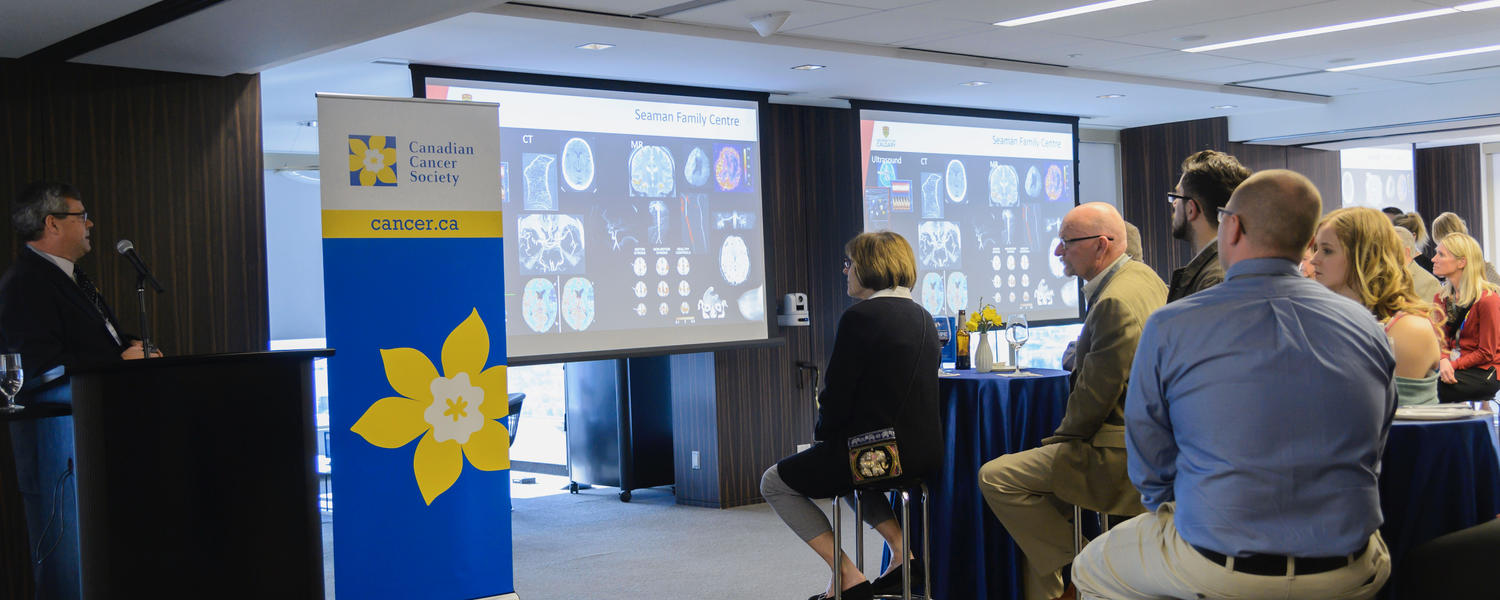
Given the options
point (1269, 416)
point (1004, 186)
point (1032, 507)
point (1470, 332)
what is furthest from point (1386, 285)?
point (1004, 186)

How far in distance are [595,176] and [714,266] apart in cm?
88

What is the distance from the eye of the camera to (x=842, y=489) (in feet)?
12.3

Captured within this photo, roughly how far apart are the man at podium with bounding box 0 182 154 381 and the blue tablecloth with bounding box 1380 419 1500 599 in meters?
3.85

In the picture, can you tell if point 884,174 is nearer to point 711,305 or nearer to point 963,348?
point 711,305

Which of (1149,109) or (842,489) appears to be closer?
(842,489)

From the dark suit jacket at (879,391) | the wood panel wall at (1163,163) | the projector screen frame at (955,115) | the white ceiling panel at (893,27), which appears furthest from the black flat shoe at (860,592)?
the wood panel wall at (1163,163)

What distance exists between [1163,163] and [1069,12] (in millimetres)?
4359

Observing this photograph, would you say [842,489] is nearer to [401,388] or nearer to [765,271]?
[401,388]

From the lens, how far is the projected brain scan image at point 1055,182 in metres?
8.21

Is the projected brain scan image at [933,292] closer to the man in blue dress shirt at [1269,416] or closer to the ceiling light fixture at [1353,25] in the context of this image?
the ceiling light fixture at [1353,25]

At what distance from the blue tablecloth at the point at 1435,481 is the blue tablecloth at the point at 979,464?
1.28 m

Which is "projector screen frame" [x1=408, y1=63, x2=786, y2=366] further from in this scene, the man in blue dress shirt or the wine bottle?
the man in blue dress shirt

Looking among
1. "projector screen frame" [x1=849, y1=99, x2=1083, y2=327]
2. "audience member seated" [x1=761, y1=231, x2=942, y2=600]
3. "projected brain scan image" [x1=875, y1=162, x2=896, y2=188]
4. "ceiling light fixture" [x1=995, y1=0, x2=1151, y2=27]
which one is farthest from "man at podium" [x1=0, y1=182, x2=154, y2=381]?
"projected brain scan image" [x1=875, y1=162, x2=896, y2=188]

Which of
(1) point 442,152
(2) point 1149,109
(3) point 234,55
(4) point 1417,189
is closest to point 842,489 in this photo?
(1) point 442,152
